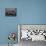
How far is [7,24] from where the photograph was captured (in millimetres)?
3986

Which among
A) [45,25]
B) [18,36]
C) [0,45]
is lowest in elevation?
[0,45]

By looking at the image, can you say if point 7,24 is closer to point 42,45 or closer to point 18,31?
point 18,31

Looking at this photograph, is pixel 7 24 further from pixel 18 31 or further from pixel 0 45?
pixel 0 45

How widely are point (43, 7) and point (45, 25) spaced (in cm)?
57

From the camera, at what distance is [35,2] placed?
4004 millimetres

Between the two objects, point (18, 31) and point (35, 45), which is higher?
point (18, 31)

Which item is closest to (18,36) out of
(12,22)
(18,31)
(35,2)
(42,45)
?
(18,31)

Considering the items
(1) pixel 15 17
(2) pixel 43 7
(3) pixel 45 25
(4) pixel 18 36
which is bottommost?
(4) pixel 18 36

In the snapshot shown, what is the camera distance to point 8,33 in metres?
3.99

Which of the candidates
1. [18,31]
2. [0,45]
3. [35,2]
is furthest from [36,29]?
[0,45]

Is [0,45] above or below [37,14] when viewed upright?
below

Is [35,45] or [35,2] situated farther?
[35,2]

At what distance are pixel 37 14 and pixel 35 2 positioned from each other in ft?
1.26

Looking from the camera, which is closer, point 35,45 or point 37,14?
point 35,45
